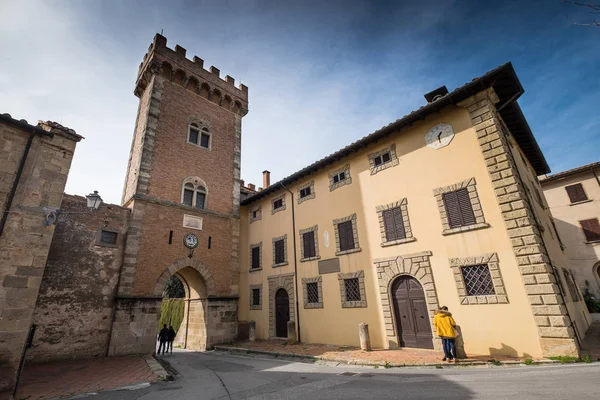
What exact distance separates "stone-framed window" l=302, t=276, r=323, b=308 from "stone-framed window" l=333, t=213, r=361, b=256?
1.88 m

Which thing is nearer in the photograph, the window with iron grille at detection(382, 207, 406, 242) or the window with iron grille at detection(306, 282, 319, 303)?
the window with iron grille at detection(382, 207, 406, 242)

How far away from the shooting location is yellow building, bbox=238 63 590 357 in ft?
28.5

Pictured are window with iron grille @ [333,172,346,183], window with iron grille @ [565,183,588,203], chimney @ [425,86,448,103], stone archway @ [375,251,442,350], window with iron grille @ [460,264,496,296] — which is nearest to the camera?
window with iron grille @ [460,264,496,296]

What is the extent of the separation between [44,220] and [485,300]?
12796mm

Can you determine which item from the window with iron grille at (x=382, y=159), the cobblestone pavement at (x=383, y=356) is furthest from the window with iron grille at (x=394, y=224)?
the cobblestone pavement at (x=383, y=356)

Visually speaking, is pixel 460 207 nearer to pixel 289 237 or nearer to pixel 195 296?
pixel 289 237

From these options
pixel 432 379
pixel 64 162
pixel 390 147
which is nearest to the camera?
pixel 432 379

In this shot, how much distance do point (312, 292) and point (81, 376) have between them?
922 cm

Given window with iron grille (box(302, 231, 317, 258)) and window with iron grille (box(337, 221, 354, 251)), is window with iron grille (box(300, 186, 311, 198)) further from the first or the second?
window with iron grille (box(337, 221, 354, 251))

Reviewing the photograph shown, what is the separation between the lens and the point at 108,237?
528 inches

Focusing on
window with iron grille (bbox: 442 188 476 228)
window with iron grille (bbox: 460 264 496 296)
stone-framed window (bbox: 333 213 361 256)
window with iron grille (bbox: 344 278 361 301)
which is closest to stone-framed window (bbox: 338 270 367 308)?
window with iron grille (bbox: 344 278 361 301)

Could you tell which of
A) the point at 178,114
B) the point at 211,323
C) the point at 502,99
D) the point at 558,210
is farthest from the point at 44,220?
the point at 558,210

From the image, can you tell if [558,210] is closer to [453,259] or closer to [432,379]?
[453,259]

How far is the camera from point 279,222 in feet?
56.5
